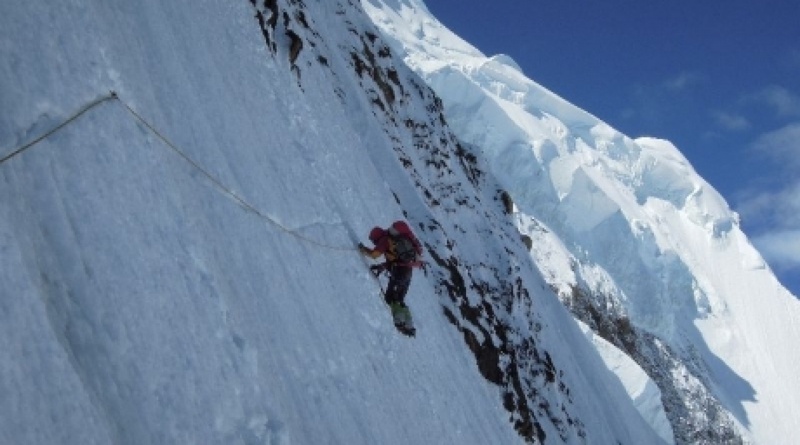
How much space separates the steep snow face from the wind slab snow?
30.4m

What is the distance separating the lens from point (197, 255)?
19.0 feet

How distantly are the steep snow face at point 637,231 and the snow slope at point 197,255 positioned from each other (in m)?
37.9

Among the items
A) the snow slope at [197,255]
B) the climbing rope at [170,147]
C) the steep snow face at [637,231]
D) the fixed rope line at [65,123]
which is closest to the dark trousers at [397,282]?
the snow slope at [197,255]

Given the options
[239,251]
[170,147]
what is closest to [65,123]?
[170,147]

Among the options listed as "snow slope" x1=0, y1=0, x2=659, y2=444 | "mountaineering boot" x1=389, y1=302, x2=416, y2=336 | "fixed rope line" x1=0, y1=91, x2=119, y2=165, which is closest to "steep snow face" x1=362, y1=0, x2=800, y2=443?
"snow slope" x1=0, y1=0, x2=659, y2=444

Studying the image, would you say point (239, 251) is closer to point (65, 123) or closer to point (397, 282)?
point (65, 123)

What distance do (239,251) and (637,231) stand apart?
57.2 metres

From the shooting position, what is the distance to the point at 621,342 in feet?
156

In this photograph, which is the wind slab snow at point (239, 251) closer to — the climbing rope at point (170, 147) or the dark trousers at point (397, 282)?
the climbing rope at point (170, 147)

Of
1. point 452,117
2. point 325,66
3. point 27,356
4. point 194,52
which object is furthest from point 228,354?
point 452,117

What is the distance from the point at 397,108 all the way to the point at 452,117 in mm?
36451

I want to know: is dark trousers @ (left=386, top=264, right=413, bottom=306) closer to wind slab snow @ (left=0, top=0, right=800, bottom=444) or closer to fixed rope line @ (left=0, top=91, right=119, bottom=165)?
wind slab snow @ (left=0, top=0, right=800, bottom=444)

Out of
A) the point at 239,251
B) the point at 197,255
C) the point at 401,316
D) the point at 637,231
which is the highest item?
the point at 637,231

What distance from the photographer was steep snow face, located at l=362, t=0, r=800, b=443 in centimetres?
5562
